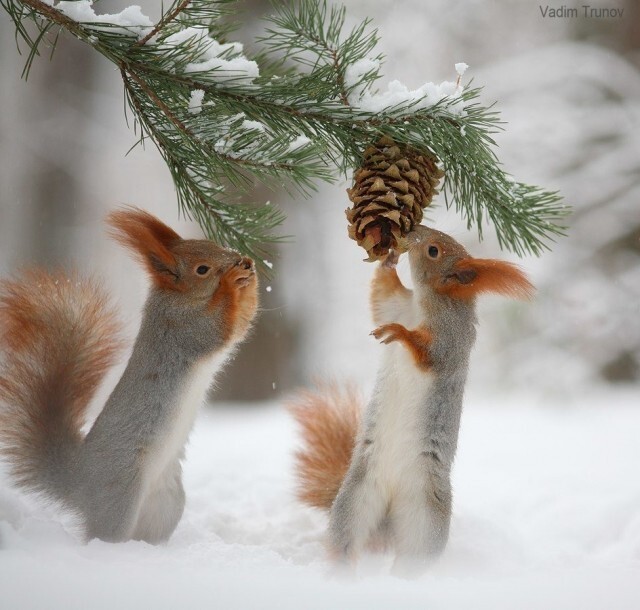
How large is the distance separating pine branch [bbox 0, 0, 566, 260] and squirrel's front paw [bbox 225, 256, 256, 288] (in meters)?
0.09

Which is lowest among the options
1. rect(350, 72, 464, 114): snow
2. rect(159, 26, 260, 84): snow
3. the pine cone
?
the pine cone

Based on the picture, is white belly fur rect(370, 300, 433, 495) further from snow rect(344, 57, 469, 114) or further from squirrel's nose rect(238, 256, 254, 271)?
snow rect(344, 57, 469, 114)

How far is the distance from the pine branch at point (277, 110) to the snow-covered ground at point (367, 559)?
0.46m

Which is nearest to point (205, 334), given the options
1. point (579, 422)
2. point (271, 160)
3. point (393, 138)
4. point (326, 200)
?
point (271, 160)

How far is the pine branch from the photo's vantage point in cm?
84

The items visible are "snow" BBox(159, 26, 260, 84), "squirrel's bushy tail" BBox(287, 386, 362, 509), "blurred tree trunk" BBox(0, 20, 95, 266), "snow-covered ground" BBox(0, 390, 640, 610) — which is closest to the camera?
"snow-covered ground" BBox(0, 390, 640, 610)

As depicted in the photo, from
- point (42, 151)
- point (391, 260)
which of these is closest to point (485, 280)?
point (391, 260)

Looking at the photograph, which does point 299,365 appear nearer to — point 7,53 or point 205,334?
point 7,53

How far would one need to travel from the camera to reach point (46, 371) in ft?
3.62

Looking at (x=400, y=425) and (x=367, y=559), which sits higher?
(x=400, y=425)

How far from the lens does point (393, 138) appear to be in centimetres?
92

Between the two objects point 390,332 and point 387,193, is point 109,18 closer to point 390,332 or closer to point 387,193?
point 387,193

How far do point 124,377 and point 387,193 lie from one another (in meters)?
0.48

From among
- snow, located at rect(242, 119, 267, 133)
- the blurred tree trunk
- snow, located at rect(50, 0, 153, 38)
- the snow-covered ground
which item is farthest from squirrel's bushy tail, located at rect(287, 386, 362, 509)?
the blurred tree trunk
